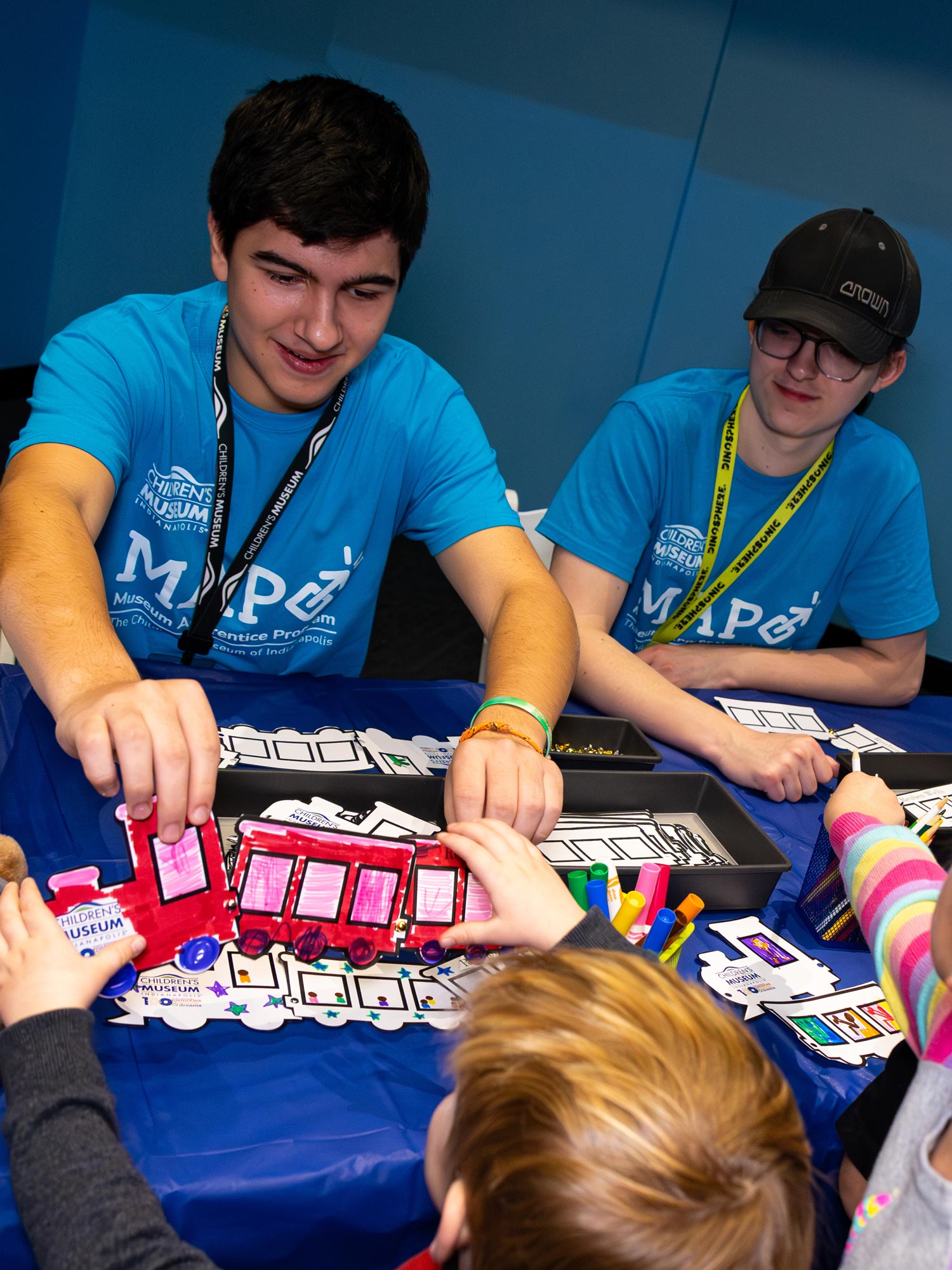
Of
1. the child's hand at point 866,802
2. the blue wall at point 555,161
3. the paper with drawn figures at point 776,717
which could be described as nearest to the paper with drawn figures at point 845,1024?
the child's hand at point 866,802

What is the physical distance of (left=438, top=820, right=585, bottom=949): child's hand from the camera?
1102 millimetres

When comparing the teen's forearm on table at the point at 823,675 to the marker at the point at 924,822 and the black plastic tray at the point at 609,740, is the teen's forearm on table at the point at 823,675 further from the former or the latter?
the marker at the point at 924,822

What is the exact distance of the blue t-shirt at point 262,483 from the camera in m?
1.72

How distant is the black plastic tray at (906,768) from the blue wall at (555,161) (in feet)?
6.60

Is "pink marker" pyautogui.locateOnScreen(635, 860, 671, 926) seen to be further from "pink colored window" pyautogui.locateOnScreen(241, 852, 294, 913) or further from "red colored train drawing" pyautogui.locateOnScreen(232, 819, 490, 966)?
"pink colored window" pyautogui.locateOnScreen(241, 852, 294, 913)

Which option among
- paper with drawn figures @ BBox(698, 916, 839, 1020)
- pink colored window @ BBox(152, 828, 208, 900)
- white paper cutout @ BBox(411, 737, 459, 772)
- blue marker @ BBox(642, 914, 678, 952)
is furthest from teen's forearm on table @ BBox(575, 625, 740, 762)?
pink colored window @ BBox(152, 828, 208, 900)

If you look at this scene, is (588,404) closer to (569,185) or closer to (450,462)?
(569,185)

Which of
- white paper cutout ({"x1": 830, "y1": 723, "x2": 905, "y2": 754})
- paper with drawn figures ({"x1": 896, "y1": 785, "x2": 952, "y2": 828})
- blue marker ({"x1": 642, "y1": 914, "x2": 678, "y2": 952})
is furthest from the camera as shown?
white paper cutout ({"x1": 830, "y1": 723, "x2": 905, "y2": 754})

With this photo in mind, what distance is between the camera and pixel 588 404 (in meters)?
4.26

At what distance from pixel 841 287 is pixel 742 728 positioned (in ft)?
3.03

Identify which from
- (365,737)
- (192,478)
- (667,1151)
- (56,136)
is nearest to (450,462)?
(192,478)

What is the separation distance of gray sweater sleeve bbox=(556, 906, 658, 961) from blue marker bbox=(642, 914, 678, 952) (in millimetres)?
100

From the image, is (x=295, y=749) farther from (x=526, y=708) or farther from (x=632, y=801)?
(x=632, y=801)

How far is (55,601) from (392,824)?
1.66 feet
